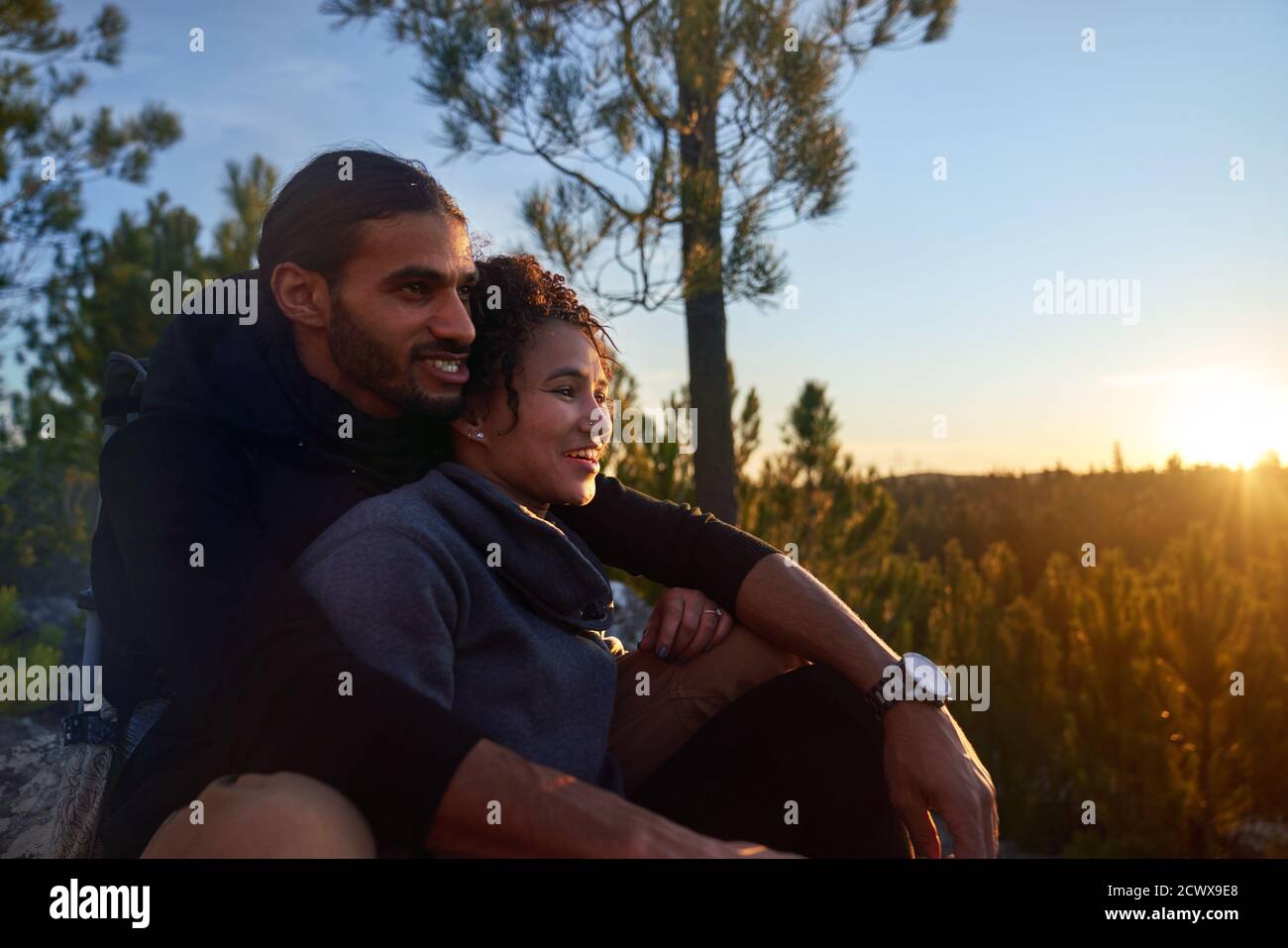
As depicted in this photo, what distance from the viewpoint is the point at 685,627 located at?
2096 mm

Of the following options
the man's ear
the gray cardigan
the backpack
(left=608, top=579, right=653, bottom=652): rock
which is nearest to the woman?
the gray cardigan

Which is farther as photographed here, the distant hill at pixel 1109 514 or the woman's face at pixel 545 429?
the distant hill at pixel 1109 514

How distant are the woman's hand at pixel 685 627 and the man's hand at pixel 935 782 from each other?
375 millimetres

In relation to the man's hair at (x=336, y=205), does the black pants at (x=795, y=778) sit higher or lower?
lower

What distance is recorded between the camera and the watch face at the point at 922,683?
1937 mm

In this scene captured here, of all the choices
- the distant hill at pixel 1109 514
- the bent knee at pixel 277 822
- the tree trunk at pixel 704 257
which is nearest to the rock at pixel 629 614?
the tree trunk at pixel 704 257

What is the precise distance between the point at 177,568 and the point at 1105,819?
419cm

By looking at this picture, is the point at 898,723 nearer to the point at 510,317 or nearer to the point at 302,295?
the point at 510,317

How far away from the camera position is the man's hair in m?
2.08

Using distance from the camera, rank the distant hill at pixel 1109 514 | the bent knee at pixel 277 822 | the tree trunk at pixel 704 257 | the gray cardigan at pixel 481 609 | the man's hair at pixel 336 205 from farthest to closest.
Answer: the distant hill at pixel 1109 514 → the tree trunk at pixel 704 257 → the man's hair at pixel 336 205 → the gray cardigan at pixel 481 609 → the bent knee at pixel 277 822

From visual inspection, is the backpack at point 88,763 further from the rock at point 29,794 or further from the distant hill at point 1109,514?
the distant hill at point 1109,514

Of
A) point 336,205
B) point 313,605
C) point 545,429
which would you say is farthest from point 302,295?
point 313,605

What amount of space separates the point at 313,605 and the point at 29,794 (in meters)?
1.43

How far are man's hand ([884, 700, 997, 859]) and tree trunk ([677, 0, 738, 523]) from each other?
323 centimetres
